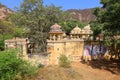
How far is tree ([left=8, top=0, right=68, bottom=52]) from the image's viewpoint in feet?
86.1

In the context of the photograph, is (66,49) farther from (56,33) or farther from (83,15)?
(83,15)

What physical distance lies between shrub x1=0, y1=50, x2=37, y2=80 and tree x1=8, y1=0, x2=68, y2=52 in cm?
847

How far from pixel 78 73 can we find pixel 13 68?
416cm

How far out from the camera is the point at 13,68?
54.7 ft

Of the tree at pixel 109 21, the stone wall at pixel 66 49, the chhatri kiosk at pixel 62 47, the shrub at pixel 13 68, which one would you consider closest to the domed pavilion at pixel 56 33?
the chhatri kiosk at pixel 62 47

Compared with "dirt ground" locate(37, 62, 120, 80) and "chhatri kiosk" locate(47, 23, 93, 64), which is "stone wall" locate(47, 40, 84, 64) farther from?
"dirt ground" locate(37, 62, 120, 80)

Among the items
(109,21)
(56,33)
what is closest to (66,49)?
(56,33)

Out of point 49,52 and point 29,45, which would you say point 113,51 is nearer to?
point 49,52

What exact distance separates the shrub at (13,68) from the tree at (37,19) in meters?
8.47

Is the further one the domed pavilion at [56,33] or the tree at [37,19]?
the tree at [37,19]

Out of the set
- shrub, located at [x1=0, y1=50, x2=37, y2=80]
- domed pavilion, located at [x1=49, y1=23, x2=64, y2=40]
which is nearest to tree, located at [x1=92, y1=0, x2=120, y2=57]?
domed pavilion, located at [x1=49, y1=23, x2=64, y2=40]

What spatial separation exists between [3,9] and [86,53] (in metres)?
54.8

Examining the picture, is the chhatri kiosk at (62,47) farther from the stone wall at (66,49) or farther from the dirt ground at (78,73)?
the dirt ground at (78,73)

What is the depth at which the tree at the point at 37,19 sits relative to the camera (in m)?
26.2
